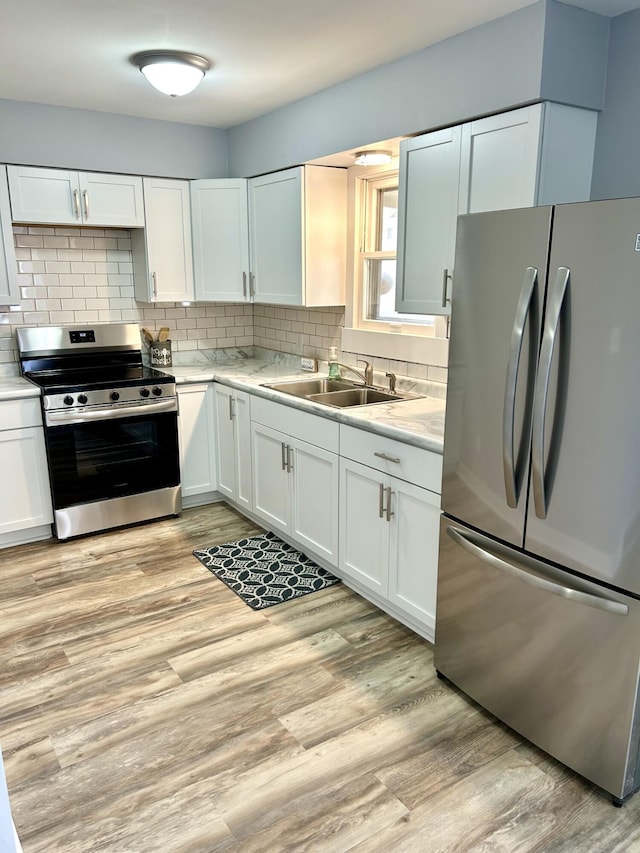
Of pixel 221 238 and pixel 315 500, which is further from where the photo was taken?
pixel 221 238

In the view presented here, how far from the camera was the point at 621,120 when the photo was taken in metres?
2.30

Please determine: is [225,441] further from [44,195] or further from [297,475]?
[44,195]

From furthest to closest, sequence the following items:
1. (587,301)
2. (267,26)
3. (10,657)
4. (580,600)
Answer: (10,657), (267,26), (580,600), (587,301)

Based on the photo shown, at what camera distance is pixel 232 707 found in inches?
91.2

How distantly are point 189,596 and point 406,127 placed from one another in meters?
2.42

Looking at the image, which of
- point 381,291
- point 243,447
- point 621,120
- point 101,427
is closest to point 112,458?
point 101,427

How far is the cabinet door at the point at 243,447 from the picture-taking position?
12.5 ft

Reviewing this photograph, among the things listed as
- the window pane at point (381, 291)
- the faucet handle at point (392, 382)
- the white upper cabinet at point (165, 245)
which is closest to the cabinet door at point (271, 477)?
the faucet handle at point (392, 382)

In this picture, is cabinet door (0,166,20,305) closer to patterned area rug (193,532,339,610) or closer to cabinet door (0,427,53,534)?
cabinet door (0,427,53,534)

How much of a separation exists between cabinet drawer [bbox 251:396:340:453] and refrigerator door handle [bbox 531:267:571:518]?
4.09ft

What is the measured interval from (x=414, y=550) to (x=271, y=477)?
4.05 feet

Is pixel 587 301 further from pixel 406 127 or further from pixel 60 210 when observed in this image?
pixel 60 210

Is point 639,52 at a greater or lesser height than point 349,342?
greater

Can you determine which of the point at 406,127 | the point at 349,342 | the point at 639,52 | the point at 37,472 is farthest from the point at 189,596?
the point at 639,52
